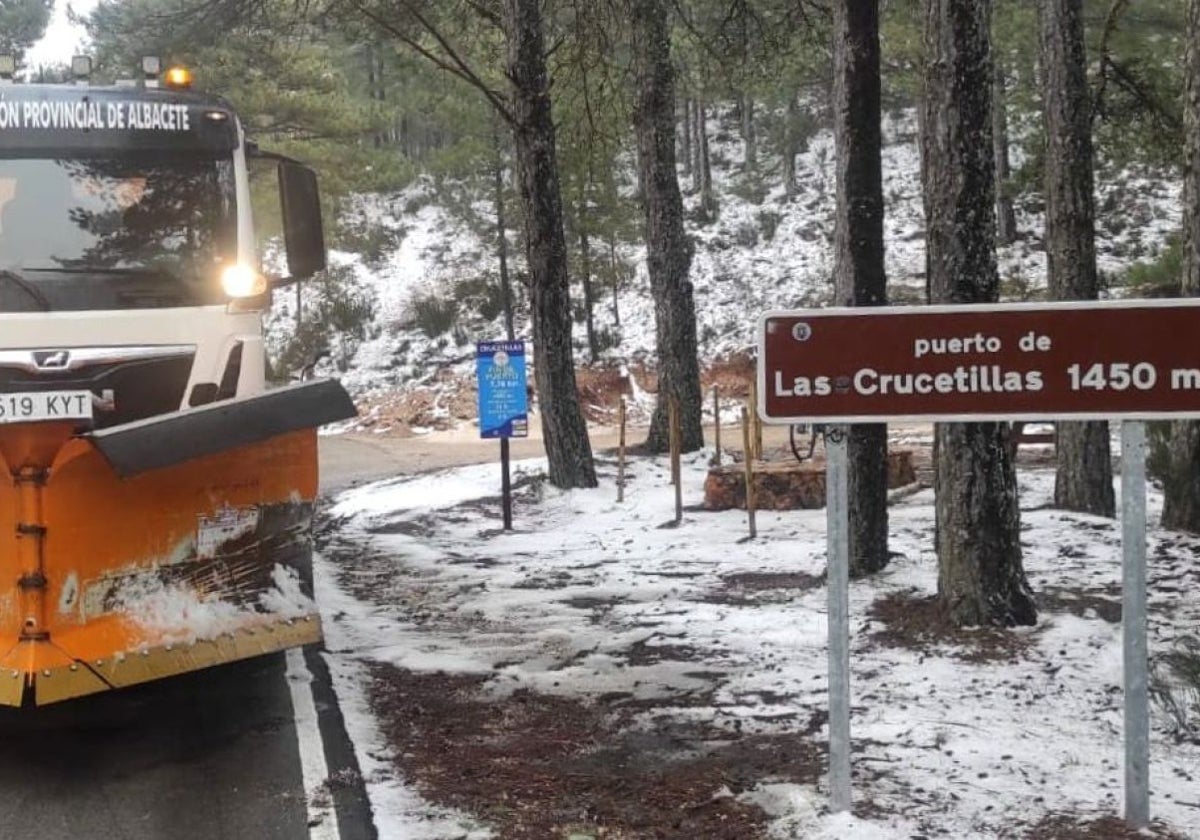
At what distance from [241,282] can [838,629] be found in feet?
12.3

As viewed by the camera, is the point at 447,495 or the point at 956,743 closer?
the point at 956,743

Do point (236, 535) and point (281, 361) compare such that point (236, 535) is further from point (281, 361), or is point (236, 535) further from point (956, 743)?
point (281, 361)

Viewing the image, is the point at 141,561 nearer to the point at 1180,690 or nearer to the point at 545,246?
the point at 1180,690

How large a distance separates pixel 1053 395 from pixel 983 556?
2443 millimetres

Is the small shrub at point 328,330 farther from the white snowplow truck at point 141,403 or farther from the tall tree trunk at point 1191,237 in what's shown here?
the tall tree trunk at point 1191,237

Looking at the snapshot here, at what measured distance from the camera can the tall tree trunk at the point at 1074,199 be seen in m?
9.84

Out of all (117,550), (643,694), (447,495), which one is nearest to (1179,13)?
(447,495)

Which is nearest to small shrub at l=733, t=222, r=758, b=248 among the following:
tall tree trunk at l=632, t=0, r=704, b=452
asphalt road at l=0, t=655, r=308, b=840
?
tall tree trunk at l=632, t=0, r=704, b=452

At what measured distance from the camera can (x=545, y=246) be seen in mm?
12742

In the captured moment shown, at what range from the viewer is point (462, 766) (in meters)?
5.04

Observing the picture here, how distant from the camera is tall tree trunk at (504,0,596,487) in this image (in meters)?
12.5

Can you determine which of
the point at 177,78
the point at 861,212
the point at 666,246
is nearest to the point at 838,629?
the point at 861,212

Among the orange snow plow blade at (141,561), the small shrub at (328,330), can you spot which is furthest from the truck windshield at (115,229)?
the small shrub at (328,330)

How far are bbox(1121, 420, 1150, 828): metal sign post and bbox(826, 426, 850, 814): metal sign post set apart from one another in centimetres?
95
